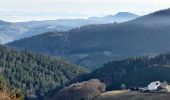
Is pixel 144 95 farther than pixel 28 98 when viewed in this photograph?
No

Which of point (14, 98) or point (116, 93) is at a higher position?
point (14, 98)

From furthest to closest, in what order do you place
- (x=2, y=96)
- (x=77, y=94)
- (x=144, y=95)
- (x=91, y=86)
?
(x=91, y=86) → (x=77, y=94) → (x=144, y=95) → (x=2, y=96)

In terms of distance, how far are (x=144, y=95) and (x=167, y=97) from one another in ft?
25.5

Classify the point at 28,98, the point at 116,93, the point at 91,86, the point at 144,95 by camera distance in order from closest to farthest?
the point at 144,95
the point at 116,93
the point at 91,86
the point at 28,98

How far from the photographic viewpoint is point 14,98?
34844 mm

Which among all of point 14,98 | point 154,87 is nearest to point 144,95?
point 154,87

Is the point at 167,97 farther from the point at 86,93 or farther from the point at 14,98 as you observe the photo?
the point at 14,98

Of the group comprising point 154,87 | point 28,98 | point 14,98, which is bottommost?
point 28,98

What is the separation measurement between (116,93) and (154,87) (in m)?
13.0

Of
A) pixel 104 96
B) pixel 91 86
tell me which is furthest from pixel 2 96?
pixel 91 86

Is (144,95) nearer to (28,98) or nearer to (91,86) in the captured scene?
(91,86)

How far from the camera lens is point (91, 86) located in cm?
15900

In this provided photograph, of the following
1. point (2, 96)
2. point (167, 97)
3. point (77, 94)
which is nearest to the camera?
point (2, 96)

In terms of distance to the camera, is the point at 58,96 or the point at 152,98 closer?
the point at 152,98
